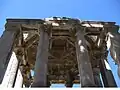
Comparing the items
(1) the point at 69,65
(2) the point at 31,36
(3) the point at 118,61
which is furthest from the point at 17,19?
(3) the point at 118,61

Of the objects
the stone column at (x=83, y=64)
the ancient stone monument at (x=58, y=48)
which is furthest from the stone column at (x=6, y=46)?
the stone column at (x=83, y=64)

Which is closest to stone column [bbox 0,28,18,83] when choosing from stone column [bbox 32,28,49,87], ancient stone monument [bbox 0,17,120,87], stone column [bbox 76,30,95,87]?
ancient stone monument [bbox 0,17,120,87]

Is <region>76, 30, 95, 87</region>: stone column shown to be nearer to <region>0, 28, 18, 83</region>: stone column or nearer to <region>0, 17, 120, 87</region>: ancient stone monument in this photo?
<region>0, 17, 120, 87</region>: ancient stone monument

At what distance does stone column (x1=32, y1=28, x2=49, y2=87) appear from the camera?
16953mm

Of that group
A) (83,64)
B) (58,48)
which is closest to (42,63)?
(83,64)

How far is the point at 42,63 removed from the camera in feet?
63.0

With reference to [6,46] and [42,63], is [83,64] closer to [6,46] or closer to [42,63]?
[42,63]

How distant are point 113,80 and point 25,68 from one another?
12.9 m

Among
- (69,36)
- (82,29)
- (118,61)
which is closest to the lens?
(118,61)

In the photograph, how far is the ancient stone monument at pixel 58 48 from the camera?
2000 centimetres

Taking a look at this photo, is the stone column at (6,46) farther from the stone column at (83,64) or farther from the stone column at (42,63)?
the stone column at (83,64)

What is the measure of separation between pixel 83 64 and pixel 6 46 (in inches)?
323

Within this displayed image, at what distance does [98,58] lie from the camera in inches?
1073

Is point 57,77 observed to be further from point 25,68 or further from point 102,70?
point 102,70
